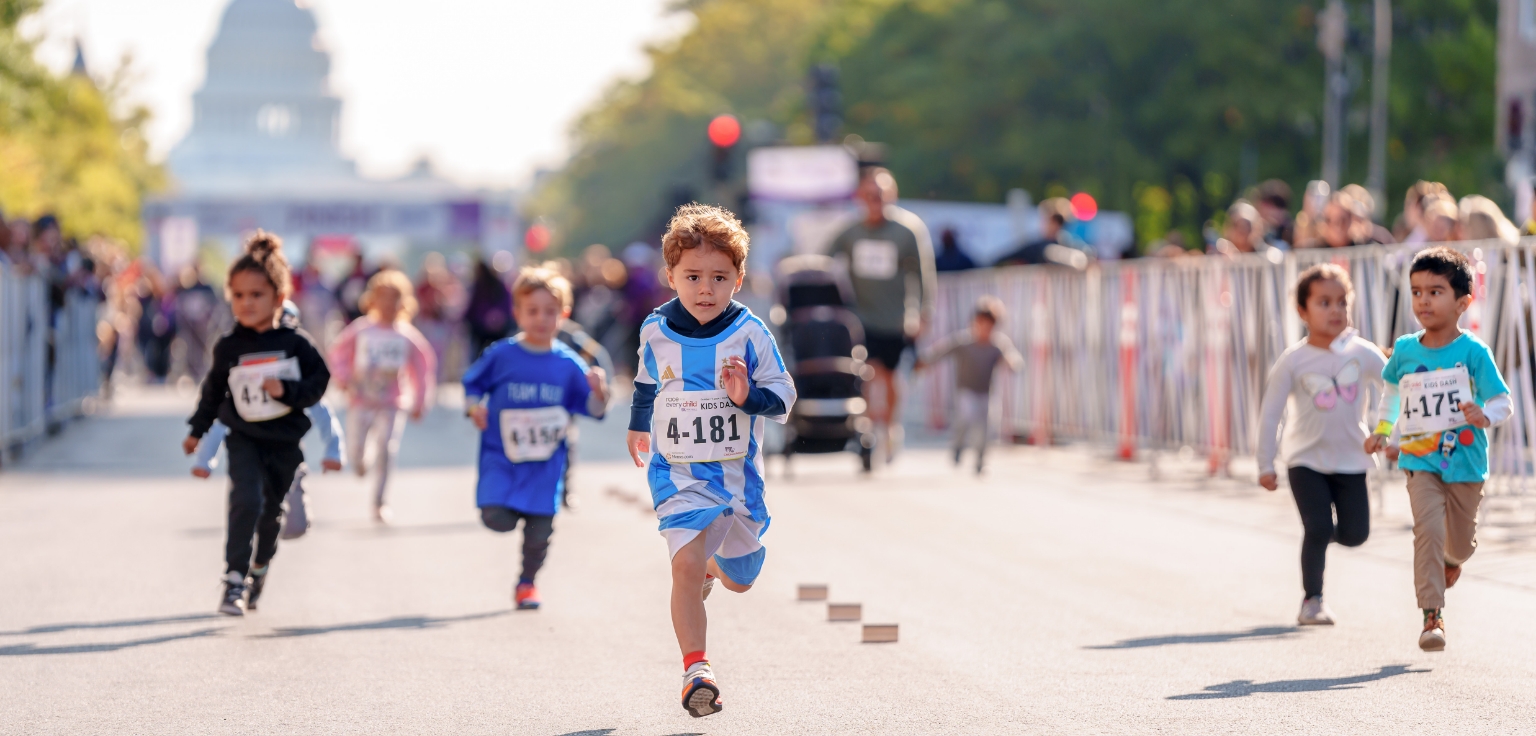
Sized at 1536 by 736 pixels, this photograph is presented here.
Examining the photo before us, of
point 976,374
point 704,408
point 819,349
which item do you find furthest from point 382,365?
point 704,408

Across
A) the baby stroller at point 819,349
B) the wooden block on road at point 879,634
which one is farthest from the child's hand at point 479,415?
the baby stroller at point 819,349

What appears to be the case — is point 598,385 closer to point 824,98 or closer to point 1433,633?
point 1433,633

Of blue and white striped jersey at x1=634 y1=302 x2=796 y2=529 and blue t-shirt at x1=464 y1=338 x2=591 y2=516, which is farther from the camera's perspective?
blue t-shirt at x1=464 y1=338 x2=591 y2=516

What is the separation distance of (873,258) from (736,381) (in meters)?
9.86

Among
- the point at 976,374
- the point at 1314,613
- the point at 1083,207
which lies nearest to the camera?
the point at 1314,613

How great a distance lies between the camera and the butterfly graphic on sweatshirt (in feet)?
28.6

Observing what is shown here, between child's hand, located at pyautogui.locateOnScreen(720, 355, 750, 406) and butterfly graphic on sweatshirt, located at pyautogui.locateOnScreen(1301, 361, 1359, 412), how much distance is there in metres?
3.01

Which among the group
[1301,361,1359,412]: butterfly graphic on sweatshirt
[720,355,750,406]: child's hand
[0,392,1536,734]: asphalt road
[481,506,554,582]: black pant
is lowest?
[0,392,1536,734]: asphalt road

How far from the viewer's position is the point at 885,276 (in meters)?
16.4

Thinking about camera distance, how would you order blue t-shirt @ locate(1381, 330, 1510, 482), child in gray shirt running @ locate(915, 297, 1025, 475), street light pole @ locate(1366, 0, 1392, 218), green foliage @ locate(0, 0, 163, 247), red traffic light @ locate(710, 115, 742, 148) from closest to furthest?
blue t-shirt @ locate(1381, 330, 1510, 482)
child in gray shirt running @ locate(915, 297, 1025, 475)
red traffic light @ locate(710, 115, 742, 148)
green foliage @ locate(0, 0, 163, 247)
street light pole @ locate(1366, 0, 1392, 218)

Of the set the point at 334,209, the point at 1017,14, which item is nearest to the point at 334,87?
the point at 334,209

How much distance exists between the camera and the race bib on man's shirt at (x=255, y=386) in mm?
9203

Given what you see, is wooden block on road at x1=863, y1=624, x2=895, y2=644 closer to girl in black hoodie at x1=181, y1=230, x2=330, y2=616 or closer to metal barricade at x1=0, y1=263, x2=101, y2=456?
girl in black hoodie at x1=181, y1=230, x2=330, y2=616

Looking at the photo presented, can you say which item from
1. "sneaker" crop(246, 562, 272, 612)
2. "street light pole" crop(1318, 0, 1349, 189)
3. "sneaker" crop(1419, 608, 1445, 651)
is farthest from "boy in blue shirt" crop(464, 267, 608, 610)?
"street light pole" crop(1318, 0, 1349, 189)
